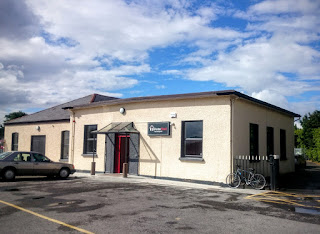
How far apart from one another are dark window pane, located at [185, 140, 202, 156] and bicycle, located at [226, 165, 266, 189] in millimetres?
2027

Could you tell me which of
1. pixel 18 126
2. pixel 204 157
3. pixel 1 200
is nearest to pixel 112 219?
pixel 1 200

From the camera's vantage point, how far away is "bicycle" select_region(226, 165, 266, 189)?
1291cm

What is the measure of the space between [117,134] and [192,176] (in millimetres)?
5603

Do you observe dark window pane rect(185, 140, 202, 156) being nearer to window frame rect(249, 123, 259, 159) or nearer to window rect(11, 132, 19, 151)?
window frame rect(249, 123, 259, 159)

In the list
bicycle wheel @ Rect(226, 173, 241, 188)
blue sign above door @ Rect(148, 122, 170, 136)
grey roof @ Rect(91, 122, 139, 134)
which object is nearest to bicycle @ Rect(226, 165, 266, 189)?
bicycle wheel @ Rect(226, 173, 241, 188)

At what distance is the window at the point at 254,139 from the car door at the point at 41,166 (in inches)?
400

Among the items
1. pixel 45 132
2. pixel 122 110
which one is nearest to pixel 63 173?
pixel 122 110

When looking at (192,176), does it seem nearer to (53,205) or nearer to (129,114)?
(129,114)

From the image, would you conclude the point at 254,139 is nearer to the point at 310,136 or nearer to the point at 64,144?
the point at 64,144

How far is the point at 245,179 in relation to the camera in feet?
43.1

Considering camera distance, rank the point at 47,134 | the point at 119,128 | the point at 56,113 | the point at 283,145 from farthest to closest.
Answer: the point at 56,113 → the point at 47,134 → the point at 283,145 → the point at 119,128

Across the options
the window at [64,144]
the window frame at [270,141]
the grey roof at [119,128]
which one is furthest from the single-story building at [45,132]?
the window frame at [270,141]

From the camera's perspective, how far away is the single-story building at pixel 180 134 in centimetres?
1398

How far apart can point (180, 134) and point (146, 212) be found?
759cm
